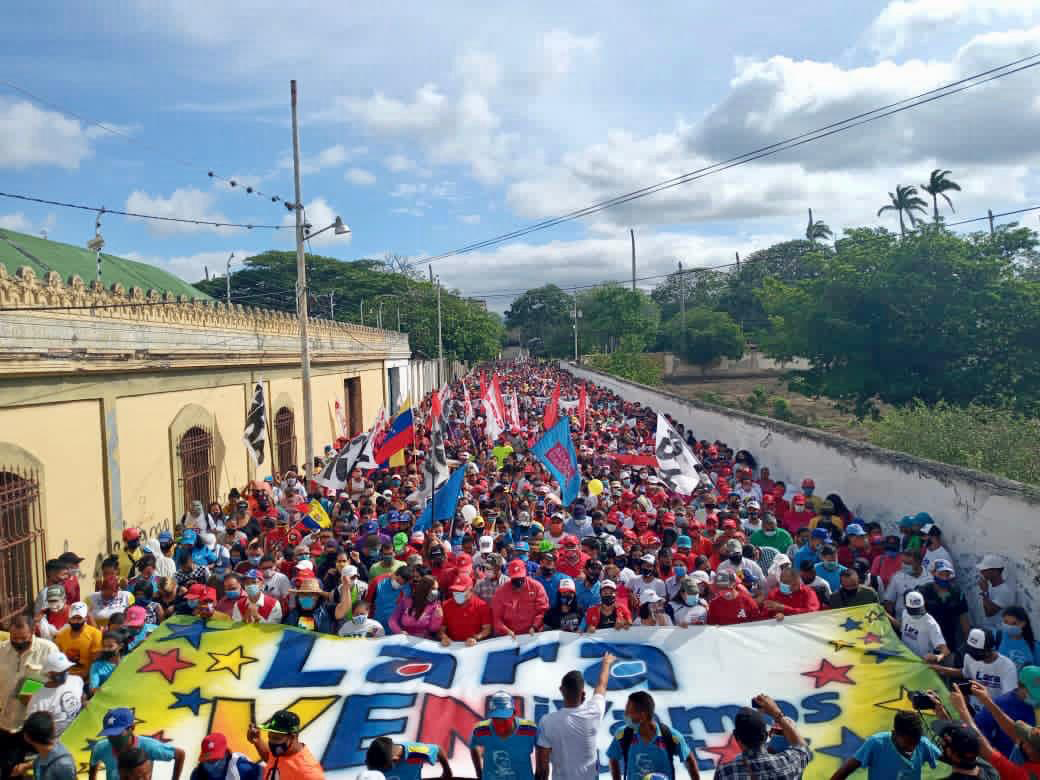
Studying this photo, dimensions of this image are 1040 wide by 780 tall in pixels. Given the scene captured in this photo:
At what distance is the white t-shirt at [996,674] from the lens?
554 centimetres

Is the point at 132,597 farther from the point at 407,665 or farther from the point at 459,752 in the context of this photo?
the point at 459,752

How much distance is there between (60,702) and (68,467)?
561 centimetres

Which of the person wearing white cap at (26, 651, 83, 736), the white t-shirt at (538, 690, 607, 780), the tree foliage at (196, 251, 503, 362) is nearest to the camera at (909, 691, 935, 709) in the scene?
the white t-shirt at (538, 690, 607, 780)

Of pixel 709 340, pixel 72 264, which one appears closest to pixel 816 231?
pixel 709 340

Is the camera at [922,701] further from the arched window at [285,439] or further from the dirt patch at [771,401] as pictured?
the dirt patch at [771,401]

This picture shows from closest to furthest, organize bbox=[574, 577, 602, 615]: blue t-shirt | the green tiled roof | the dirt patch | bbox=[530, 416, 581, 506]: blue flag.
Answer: bbox=[574, 577, 602, 615]: blue t-shirt, bbox=[530, 416, 581, 506]: blue flag, the green tiled roof, the dirt patch

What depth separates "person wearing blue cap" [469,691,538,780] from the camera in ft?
15.3

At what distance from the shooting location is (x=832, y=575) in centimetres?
782

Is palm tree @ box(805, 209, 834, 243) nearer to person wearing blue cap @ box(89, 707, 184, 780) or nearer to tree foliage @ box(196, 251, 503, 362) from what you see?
tree foliage @ box(196, 251, 503, 362)

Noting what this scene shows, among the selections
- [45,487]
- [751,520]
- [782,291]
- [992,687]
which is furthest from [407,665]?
[782,291]

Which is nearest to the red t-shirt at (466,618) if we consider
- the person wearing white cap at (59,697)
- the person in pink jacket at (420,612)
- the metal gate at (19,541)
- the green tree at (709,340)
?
the person in pink jacket at (420,612)

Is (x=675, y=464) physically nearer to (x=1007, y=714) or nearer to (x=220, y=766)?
(x=1007, y=714)

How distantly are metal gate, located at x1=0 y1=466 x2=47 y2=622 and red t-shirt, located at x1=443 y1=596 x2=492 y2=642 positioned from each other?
5486mm

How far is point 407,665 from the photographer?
630cm
